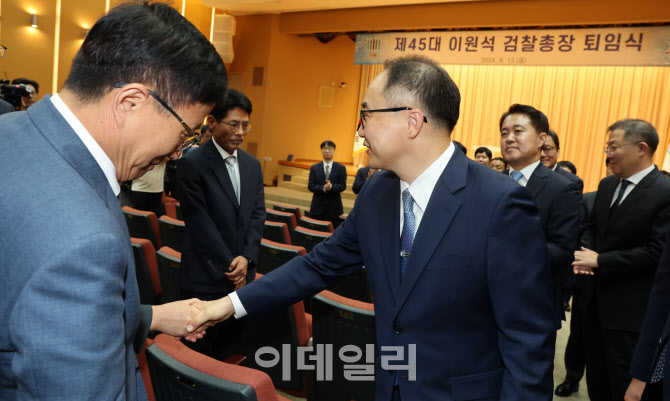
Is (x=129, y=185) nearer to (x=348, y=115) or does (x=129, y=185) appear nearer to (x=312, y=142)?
(x=312, y=142)

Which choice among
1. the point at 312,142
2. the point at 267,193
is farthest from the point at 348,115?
the point at 267,193

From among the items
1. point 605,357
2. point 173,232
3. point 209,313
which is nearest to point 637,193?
point 605,357

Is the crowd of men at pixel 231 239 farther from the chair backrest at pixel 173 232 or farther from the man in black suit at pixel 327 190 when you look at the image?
the man in black suit at pixel 327 190

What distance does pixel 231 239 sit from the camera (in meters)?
2.68

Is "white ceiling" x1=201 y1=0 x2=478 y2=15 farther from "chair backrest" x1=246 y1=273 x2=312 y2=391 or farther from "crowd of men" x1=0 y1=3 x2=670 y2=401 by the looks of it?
"chair backrest" x1=246 y1=273 x2=312 y2=391

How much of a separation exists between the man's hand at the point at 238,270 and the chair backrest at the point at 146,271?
27.0 inches

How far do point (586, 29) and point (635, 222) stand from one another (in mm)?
6584

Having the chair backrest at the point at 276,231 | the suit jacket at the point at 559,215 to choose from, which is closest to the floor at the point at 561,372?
the suit jacket at the point at 559,215

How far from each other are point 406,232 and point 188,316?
819 millimetres

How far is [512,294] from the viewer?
1.25 metres

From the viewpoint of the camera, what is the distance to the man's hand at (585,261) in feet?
Answer: 8.91

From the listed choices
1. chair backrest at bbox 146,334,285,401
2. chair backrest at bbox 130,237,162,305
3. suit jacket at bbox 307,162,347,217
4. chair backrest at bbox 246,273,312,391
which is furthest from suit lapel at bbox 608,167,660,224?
suit jacket at bbox 307,162,347,217

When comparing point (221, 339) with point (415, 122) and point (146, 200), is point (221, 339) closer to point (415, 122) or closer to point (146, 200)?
point (415, 122)

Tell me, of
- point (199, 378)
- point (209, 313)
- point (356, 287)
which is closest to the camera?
point (199, 378)
